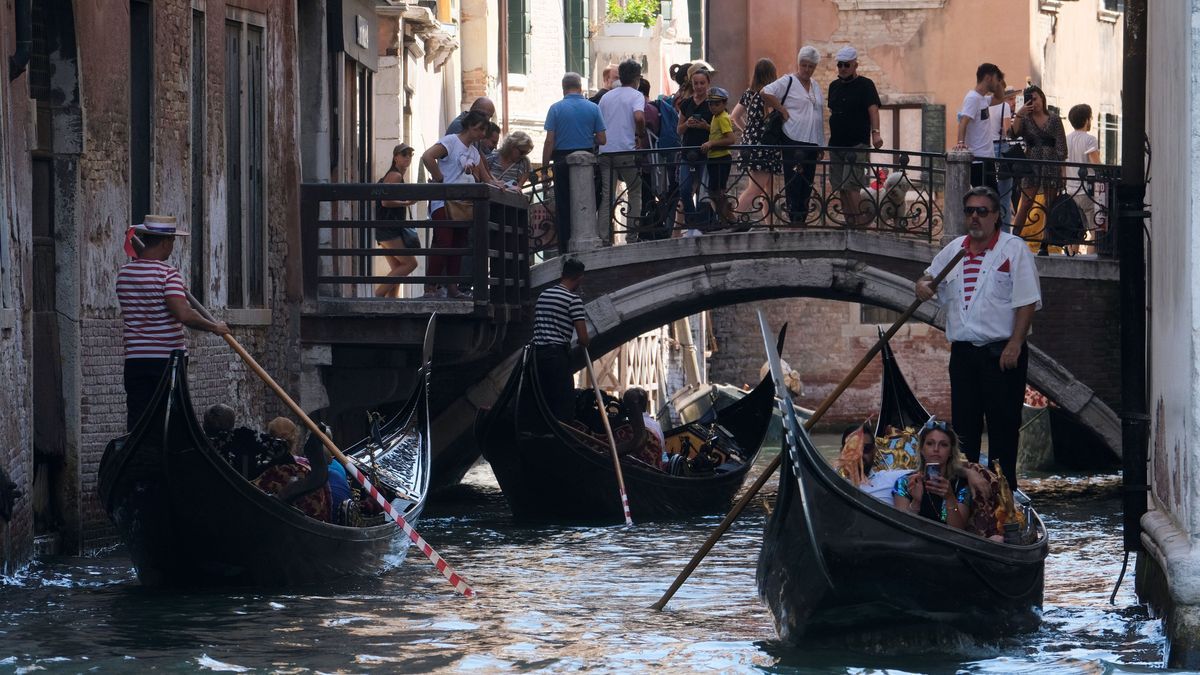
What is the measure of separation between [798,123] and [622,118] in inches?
40.9

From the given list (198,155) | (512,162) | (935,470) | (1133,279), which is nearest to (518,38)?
(512,162)

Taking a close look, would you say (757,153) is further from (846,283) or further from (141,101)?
(141,101)

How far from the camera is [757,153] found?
1231cm

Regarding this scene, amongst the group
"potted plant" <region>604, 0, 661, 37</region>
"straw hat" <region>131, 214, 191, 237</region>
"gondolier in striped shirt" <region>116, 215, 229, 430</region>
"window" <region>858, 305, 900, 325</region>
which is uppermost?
"potted plant" <region>604, 0, 661, 37</region>

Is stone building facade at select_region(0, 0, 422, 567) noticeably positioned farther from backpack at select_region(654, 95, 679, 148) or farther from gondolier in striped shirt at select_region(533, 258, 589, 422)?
backpack at select_region(654, 95, 679, 148)

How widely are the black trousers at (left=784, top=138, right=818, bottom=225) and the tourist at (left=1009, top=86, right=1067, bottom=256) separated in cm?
120

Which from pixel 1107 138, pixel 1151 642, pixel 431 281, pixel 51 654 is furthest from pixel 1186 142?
pixel 1107 138

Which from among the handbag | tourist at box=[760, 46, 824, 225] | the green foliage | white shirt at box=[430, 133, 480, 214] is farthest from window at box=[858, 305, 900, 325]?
white shirt at box=[430, 133, 480, 214]

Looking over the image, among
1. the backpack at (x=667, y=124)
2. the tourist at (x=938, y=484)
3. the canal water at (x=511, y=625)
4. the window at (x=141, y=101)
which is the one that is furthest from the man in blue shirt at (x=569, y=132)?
→ the tourist at (x=938, y=484)

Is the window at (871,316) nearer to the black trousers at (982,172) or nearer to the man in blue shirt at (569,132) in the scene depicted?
the black trousers at (982,172)

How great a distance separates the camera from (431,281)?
11.1m

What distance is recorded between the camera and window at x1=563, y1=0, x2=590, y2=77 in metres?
22.6

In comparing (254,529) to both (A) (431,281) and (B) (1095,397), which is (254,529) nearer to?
(A) (431,281)

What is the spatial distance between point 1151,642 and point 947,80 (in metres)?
13.2
